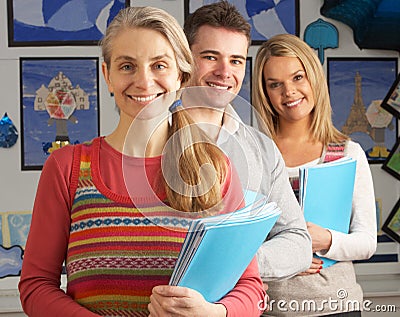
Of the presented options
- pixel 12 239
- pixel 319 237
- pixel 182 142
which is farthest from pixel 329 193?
pixel 12 239

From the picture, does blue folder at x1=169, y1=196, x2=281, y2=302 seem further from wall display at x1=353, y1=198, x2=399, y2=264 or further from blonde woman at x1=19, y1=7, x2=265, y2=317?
wall display at x1=353, y1=198, x2=399, y2=264

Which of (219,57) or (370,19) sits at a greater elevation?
(370,19)

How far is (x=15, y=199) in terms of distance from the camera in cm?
291

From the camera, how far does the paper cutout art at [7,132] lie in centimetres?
290

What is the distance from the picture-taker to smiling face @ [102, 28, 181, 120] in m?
1.00

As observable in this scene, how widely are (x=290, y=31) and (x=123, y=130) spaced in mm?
2107

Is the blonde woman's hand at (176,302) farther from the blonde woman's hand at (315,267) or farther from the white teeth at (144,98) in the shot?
the blonde woman's hand at (315,267)

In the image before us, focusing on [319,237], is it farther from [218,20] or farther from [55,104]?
[55,104]

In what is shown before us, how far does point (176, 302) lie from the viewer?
0.93 meters

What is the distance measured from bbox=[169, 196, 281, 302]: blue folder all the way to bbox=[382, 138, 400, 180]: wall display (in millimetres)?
2221

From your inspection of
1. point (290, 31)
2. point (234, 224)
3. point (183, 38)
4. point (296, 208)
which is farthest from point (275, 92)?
point (290, 31)

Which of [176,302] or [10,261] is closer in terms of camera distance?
[176,302]

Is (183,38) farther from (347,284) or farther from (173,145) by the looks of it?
(347,284)

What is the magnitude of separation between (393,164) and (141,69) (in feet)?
7.64
